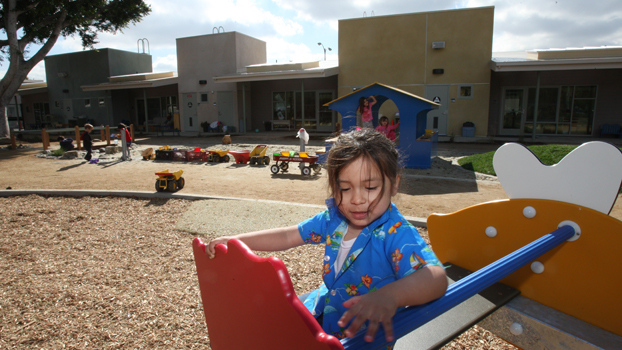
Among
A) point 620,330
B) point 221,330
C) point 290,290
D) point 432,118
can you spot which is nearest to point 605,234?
point 620,330

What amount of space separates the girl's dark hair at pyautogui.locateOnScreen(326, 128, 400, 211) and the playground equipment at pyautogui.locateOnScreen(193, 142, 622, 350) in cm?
50

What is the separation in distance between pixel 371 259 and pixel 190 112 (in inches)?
948

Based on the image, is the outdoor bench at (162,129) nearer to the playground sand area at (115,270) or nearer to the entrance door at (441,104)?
the entrance door at (441,104)

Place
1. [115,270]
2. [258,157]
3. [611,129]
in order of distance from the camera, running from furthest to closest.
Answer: [611,129] < [258,157] < [115,270]

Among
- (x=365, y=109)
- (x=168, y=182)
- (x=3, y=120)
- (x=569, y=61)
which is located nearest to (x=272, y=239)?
(x=168, y=182)

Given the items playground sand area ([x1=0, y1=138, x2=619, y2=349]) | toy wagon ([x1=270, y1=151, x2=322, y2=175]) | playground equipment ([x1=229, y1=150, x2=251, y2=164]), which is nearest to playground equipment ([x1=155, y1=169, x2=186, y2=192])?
playground sand area ([x1=0, y1=138, x2=619, y2=349])

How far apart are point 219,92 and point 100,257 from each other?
20072 mm

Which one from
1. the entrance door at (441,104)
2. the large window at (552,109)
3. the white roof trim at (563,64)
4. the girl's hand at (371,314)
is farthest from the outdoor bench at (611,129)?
the girl's hand at (371,314)

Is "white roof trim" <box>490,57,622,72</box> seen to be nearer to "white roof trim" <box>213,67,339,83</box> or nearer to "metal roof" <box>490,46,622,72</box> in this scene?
"metal roof" <box>490,46,622,72</box>

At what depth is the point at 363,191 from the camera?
1479 mm

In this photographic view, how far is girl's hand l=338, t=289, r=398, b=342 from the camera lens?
1.06 meters

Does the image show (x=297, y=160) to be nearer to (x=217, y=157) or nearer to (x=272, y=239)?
(x=217, y=157)

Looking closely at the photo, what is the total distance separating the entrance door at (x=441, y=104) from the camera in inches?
712

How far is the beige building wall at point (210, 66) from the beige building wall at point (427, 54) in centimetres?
722
